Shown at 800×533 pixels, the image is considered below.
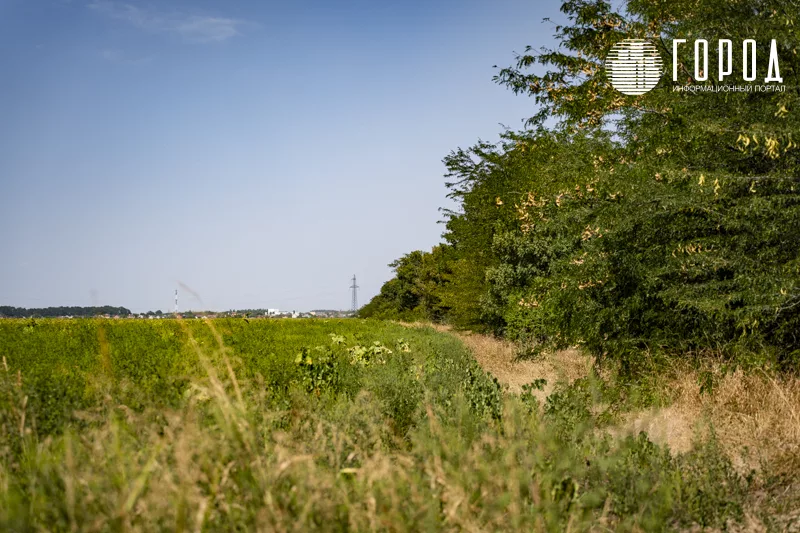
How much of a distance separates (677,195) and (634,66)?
2.97m

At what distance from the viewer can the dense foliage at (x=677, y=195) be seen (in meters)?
9.22

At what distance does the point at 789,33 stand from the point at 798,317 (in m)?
3.77

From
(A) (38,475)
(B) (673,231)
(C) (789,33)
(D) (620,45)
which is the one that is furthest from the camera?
(D) (620,45)

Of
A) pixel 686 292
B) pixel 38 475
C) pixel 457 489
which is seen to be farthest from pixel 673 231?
pixel 38 475

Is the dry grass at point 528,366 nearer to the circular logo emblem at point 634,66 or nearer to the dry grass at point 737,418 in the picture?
the dry grass at point 737,418

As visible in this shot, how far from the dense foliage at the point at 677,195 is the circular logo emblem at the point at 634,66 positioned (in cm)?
19

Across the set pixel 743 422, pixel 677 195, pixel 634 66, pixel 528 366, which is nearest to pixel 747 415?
pixel 743 422

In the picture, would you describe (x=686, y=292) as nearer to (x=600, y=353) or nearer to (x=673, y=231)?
(x=673, y=231)

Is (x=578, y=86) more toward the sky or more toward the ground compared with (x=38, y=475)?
more toward the sky

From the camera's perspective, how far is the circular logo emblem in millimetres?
11203

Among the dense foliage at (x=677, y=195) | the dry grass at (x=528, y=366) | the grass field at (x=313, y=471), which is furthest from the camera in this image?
the dry grass at (x=528, y=366)

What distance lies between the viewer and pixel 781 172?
9453 mm

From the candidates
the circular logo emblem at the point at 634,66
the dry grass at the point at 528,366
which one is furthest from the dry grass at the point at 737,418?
the circular logo emblem at the point at 634,66

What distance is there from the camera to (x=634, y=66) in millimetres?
11555
